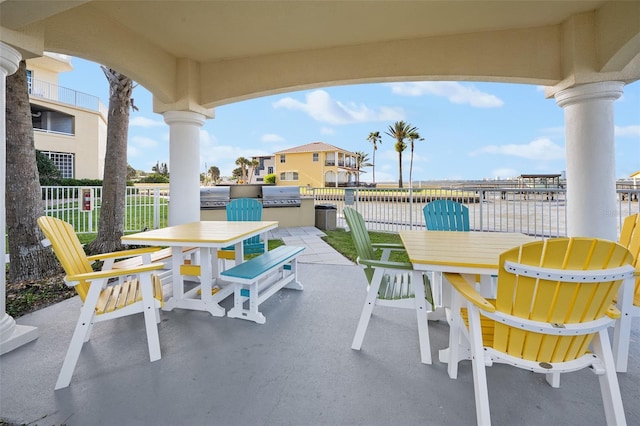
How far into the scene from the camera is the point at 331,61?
412 centimetres

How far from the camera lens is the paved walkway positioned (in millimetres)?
5094

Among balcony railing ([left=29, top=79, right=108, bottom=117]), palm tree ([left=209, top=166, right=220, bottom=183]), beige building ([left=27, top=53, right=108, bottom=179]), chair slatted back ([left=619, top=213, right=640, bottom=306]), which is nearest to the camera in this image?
chair slatted back ([left=619, top=213, right=640, bottom=306])

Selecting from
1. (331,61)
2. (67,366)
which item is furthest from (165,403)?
(331,61)

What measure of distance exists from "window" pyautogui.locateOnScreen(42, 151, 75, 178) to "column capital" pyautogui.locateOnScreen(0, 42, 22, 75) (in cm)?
1837

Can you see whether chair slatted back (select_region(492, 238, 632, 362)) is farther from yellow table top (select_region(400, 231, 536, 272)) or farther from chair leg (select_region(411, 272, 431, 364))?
chair leg (select_region(411, 272, 431, 364))

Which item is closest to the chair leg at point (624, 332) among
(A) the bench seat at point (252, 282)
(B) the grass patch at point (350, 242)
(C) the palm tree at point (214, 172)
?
(A) the bench seat at point (252, 282)

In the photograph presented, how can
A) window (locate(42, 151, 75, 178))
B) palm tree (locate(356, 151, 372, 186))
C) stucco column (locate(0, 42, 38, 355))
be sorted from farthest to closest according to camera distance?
palm tree (locate(356, 151, 372, 186)) < window (locate(42, 151, 75, 178)) < stucco column (locate(0, 42, 38, 355))

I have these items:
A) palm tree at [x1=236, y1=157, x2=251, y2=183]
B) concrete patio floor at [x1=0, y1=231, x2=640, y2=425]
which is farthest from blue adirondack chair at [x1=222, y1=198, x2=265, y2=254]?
palm tree at [x1=236, y1=157, x2=251, y2=183]

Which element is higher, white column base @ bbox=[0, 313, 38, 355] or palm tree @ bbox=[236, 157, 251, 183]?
palm tree @ bbox=[236, 157, 251, 183]

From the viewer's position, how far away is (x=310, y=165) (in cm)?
3506

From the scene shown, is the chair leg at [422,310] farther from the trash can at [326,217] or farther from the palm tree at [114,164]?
the trash can at [326,217]

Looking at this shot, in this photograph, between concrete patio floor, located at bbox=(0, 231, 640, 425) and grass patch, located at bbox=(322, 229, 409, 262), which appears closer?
concrete patio floor, located at bbox=(0, 231, 640, 425)

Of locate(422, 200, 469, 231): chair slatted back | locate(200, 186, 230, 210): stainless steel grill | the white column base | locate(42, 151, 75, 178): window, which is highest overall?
locate(42, 151, 75, 178): window

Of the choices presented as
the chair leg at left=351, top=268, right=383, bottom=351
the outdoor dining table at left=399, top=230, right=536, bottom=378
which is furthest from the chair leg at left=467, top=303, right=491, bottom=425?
the chair leg at left=351, top=268, right=383, bottom=351
